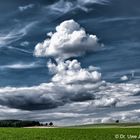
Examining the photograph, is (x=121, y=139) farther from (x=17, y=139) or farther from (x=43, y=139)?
(x=17, y=139)

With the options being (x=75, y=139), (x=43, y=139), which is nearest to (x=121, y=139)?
(x=75, y=139)

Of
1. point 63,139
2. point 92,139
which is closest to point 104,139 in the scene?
point 92,139

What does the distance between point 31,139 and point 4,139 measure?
3.84 m

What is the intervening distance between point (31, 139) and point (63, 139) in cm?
482

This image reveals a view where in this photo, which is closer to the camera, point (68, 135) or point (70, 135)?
point (70, 135)

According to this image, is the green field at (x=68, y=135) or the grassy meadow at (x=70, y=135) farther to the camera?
the green field at (x=68, y=135)

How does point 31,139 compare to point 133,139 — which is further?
point 31,139

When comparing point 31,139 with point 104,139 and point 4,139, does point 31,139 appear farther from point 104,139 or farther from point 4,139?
point 104,139

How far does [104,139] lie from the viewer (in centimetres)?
4950

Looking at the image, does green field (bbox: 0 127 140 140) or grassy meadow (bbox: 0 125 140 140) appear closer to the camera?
grassy meadow (bbox: 0 125 140 140)

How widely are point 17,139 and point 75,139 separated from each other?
8.21 meters

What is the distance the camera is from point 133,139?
47.5m

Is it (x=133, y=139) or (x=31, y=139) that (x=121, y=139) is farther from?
(x=31, y=139)

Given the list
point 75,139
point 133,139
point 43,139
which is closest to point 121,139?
point 133,139
